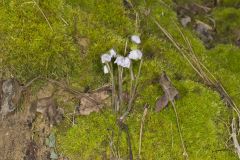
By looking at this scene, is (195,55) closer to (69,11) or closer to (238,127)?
(238,127)

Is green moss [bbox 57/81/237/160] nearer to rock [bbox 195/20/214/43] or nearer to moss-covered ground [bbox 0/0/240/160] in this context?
moss-covered ground [bbox 0/0/240/160]

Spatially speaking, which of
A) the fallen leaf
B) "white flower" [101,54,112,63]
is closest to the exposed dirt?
"white flower" [101,54,112,63]

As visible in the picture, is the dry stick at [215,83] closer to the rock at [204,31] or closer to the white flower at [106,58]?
the rock at [204,31]

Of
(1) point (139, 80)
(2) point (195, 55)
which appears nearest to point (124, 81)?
(1) point (139, 80)

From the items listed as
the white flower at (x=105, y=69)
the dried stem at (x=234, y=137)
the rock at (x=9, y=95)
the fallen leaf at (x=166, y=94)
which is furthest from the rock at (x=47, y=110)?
the dried stem at (x=234, y=137)

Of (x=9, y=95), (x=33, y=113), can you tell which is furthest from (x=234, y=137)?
(x=9, y=95)

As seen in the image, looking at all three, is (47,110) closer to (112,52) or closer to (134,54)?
(112,52)
